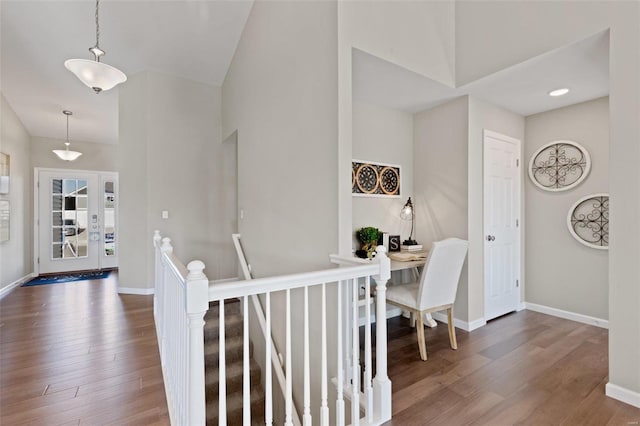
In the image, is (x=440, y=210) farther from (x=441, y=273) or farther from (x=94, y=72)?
(x=94, y=72)

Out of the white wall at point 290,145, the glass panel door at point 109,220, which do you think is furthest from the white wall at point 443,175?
the glass panel door at point 109,220

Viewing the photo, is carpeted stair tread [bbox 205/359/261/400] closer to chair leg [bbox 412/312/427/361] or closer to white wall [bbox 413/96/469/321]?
chair leg [bbox 412/312/427/361]

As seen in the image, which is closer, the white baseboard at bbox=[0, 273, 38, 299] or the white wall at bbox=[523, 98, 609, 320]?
the white wall at bbox=[523, 98, 609, 320]

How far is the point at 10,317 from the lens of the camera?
3.41m

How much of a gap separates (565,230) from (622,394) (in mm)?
1890

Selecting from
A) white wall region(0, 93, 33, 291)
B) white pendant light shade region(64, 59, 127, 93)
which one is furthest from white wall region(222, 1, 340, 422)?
white wall region(0, 93, 33, 291)

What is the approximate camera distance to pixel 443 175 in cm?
325

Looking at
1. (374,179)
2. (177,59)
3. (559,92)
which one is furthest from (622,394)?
(177,59)

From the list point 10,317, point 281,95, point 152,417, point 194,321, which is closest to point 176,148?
point 281,95

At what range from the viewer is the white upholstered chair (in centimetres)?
243

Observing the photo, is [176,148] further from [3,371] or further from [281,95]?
[3,371]

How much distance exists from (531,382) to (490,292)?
1.23m

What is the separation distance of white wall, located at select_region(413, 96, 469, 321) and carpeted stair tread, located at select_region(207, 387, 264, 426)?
7.08 feet

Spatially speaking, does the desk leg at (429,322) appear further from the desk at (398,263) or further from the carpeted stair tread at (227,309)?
the carpeted stair tread at (227,309)
